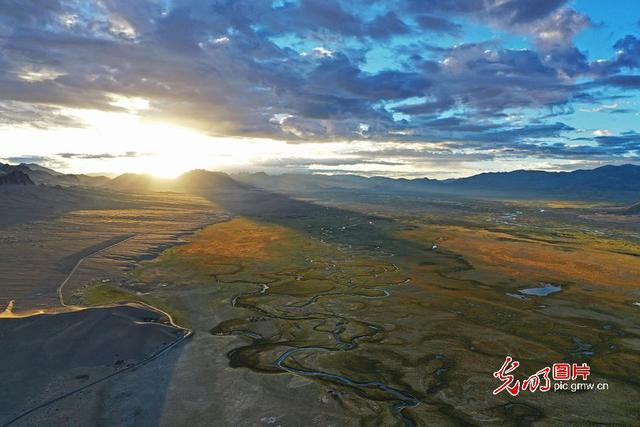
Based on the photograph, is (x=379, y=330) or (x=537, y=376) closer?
(x=537, y=376)

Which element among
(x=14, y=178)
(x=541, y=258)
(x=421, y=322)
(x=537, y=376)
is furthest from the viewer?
(x=14, y=178)

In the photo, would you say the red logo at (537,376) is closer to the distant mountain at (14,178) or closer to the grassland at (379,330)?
the grassland at (379,330)

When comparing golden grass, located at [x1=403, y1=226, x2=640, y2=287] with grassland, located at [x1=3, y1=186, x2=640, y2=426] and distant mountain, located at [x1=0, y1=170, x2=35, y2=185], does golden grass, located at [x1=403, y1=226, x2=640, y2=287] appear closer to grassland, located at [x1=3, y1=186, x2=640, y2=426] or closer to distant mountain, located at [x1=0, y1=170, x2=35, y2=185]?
grassland, located at [x1=3, y1=186, x2=640, y2=426]

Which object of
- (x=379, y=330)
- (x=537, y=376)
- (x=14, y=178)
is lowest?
(x=379, y=330)

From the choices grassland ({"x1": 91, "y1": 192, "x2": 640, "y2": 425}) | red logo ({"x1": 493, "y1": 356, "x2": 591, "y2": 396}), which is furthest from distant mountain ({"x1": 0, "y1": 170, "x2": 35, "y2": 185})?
red logo ({"x1": 493, "y1": 356, "x2": 591, "y2": 396})

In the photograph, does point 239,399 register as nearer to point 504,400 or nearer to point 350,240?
point 504,400

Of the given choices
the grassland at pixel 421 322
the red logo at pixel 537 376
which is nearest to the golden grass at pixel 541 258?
the grassland at pixel 421 322

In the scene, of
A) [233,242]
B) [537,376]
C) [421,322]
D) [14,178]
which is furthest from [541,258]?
[14,178]

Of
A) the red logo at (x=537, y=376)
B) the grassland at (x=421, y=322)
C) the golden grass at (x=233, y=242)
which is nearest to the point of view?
the grassland at (x=421, y=322)

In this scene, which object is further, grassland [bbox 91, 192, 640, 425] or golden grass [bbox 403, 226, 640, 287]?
golden grass [bbox 403, 226, 640, 287]

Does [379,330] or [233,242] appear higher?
[379,330]

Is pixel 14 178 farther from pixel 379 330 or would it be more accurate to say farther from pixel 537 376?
pixel 537 376

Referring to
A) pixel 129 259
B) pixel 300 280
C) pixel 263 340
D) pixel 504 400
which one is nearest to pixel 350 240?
pixel 300 280
